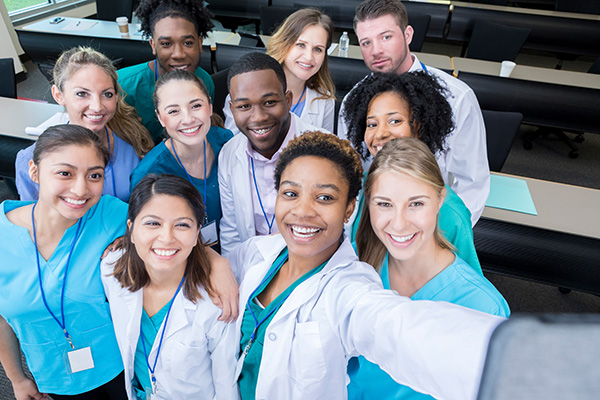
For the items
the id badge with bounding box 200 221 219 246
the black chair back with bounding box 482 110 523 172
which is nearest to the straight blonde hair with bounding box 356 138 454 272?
the id badge with bounding box 200 221 219 246

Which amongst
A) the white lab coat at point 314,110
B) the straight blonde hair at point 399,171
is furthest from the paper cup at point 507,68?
the straight blonde hair at point 399,171

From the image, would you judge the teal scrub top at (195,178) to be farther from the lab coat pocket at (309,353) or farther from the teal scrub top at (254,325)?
the lab coat pocket at (309,353)

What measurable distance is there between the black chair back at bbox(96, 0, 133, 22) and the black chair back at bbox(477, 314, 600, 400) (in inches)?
256

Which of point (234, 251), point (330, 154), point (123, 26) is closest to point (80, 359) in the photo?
point (234, 251)

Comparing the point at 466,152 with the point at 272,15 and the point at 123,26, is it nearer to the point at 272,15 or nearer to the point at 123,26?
the point at 272,15

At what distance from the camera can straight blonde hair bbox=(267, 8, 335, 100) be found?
2.45m

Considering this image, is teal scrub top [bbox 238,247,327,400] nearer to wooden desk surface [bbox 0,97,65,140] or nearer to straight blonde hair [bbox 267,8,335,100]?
straight blonde hair [bbox 267,8,335,100]

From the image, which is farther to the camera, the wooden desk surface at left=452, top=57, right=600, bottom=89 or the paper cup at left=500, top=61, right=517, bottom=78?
the wooden desk surface at left=452, top=57, right=600, bottom=89

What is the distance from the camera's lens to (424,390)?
545mm

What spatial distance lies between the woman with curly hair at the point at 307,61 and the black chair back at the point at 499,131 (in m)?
1.13

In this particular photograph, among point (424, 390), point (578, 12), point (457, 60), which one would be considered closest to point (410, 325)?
point (424, 390)

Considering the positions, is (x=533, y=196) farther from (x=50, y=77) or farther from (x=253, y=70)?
(x=50, y=77)

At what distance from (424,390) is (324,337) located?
63cm

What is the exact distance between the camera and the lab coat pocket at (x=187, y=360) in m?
1.40
